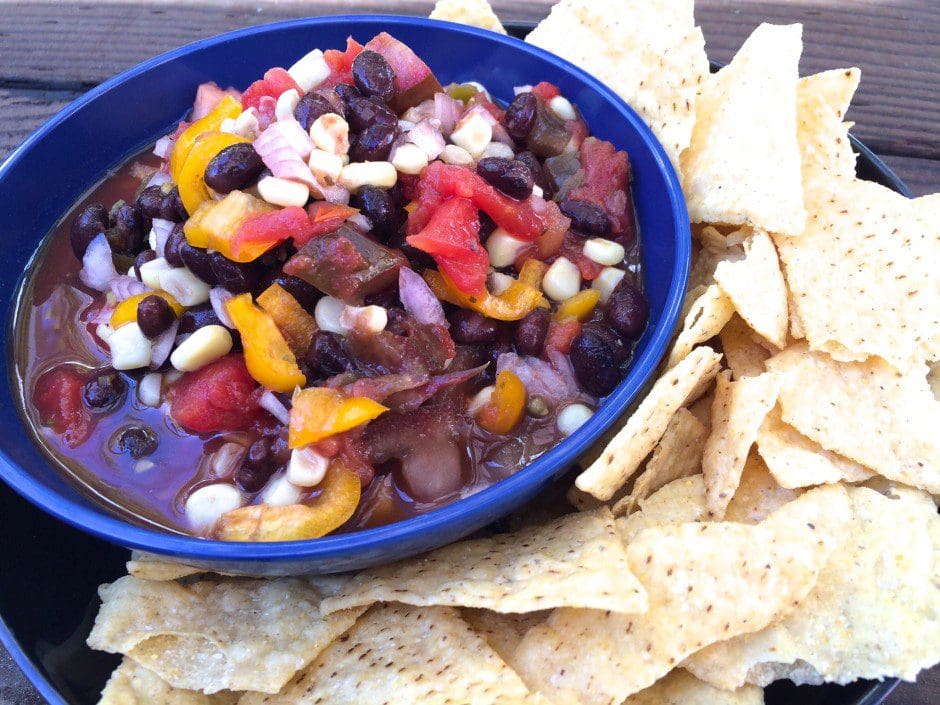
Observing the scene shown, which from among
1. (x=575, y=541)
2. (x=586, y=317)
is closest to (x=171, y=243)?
(x=586, y=317)

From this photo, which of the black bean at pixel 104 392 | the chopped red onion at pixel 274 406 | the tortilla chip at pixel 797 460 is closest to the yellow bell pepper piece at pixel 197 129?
the black bean at pixel 104 392

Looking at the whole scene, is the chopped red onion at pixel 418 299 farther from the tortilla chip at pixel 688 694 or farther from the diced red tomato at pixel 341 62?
the tortilla chip at pixel 688 694

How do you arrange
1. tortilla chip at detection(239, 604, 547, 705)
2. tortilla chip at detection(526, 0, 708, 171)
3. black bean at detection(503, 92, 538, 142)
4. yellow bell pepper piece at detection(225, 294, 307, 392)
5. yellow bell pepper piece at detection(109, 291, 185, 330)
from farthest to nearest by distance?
tortilla chip at detection(526, 0, 708, 171), black bean at detection(503, 92, 538, 142), yellow bell pepper piece at detection(109, 291, 185, 330), yellow bell pepper piece at detection(225, 294, 307, 392), tortilla chip at detection(239, 604, 547, 705)

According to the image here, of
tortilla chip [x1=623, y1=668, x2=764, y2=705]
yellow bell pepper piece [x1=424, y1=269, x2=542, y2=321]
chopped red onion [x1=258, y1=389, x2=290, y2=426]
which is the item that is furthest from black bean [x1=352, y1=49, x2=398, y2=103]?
tortilla chip [x1=623, y1=668, x2=764, y2=705]

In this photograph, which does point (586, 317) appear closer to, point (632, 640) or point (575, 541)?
point (575, 541)

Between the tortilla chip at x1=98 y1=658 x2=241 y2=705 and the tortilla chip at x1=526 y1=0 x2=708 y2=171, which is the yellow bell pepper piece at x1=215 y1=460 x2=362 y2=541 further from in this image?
the tortilla chip at x1=526 y1=0 x2=708 y2=171
